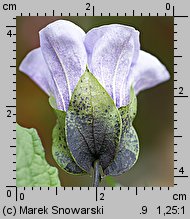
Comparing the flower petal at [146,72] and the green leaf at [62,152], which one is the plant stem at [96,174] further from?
the flower petal at [146,72]

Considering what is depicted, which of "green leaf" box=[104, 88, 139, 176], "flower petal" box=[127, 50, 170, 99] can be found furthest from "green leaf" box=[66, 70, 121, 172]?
"flower petal" box=[127, 50, 170, 99]

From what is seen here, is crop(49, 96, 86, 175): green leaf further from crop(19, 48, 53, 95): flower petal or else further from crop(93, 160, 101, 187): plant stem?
crop(19, 48, 53, 95): flower petal

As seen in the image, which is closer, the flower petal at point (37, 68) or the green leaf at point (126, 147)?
the green leaf at point (126, 147)

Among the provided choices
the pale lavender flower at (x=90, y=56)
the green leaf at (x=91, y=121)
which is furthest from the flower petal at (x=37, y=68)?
the green leaf at (x=91, y=121)

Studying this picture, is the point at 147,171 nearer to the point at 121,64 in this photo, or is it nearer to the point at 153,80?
the point at 153,80

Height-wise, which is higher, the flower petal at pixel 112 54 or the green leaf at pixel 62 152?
the flower petal at pixel 112 54

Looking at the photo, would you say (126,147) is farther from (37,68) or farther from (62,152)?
(37,68)

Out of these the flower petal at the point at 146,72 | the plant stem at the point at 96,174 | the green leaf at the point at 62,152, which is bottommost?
the plant stem at the point at 96,174

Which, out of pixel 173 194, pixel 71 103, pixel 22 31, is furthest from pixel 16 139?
pixel 22 31
